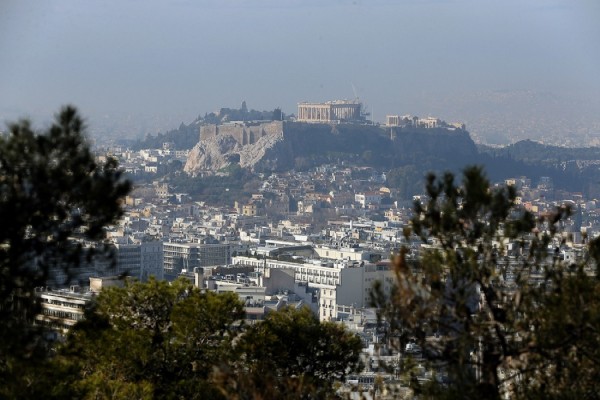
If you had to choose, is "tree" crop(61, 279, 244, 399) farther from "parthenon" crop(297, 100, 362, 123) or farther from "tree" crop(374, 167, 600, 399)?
"parthenon" crop(297, 100, 362, 123)

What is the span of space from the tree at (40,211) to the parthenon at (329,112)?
119 meters

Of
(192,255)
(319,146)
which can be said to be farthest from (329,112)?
(192,255)

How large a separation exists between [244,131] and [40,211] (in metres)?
A: 110

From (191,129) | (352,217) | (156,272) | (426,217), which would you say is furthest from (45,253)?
(191,129)

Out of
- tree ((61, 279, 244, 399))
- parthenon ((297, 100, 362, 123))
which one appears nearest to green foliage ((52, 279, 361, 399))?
tree ((61, 279, 244, 399))

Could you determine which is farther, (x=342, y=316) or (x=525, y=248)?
(x=342, y=316)

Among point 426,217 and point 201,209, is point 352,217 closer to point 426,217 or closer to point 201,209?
point 201,209

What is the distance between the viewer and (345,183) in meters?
107

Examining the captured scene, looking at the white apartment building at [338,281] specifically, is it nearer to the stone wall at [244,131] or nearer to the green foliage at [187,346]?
the green foliage at [187,346]

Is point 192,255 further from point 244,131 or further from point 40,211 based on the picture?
point 244,131

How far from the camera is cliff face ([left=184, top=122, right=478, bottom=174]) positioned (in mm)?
115812

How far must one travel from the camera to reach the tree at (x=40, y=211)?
863 centimetres

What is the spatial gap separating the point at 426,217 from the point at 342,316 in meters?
30.1

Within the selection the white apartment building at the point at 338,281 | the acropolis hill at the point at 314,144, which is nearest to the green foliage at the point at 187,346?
the white apartment building at the point at 338,281
